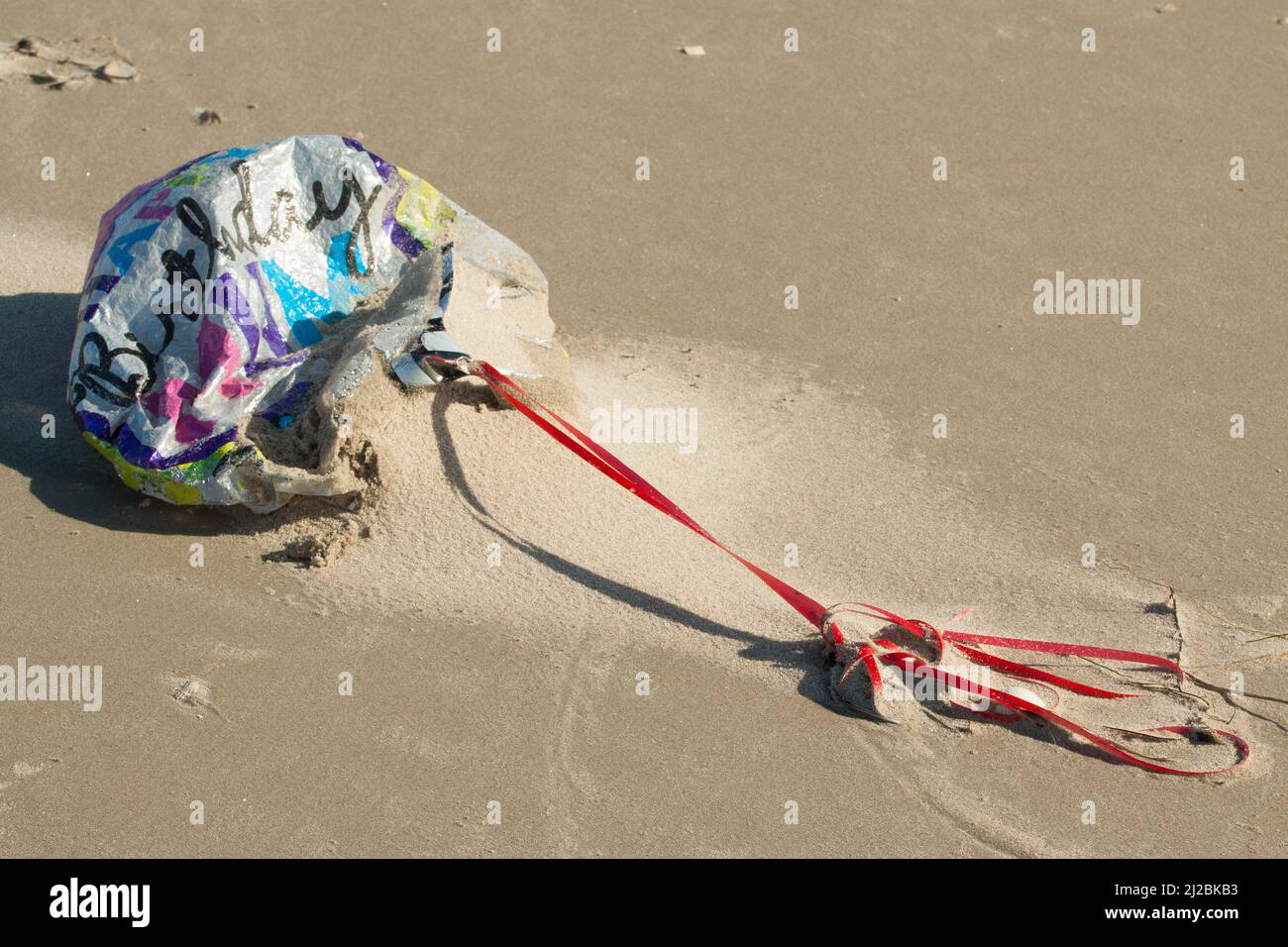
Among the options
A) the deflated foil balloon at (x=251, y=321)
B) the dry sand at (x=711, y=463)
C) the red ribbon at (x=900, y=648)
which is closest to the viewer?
the dry sand at (x=711, y=463)

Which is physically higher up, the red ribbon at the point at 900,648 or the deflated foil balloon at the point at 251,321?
the deflated foil balloon at the point at 251,321

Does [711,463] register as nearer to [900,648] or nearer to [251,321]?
[900,648]

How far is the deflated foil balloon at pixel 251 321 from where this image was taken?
193 inches

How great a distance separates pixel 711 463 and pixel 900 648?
1.27 m

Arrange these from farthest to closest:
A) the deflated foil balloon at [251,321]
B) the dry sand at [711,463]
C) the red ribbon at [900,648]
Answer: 1. the deflated foil balloon at [251,321]
2. the red ribbon at [900,648]
3. the dry sand at [711,463]

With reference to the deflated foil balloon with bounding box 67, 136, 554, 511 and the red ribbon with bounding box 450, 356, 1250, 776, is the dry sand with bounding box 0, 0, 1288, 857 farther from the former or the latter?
the deflated foil balloon with bounding box 67, 136, 554, 511

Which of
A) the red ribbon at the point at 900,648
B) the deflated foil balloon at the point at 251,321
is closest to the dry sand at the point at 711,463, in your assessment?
the red ribbon at the point at 900,648

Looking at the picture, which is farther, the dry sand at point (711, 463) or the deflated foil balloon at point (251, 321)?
the deflated foil balloon at point (251, 321)

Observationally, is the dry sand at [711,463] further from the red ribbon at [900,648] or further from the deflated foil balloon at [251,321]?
the deflated foil balloon at [251,321]

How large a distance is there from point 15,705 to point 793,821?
2.42 metres

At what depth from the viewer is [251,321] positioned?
508 cm

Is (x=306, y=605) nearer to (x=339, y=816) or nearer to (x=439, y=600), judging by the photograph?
(x=439, y=600)

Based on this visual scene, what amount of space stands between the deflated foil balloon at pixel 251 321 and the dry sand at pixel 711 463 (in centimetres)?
22

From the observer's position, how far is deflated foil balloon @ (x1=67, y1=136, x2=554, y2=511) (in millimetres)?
4910
